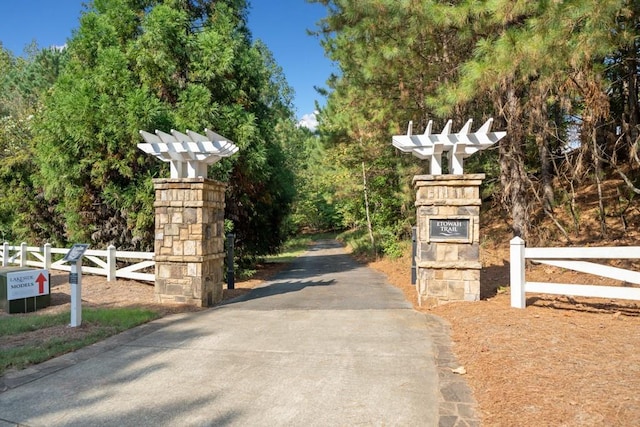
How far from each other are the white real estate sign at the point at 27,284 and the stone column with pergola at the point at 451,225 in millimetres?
7197

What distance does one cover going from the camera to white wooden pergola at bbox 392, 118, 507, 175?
6.80m

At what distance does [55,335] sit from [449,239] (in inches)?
243

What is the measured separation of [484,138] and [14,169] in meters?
16.8

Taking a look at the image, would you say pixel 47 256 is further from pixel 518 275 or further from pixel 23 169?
pixel 518 275

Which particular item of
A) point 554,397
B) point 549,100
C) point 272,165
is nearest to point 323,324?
point 554,397

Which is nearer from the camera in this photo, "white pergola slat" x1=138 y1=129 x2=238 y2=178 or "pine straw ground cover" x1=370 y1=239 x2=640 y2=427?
"pine straw ground cover" x1=370 y1=239 x2=640 y2=427

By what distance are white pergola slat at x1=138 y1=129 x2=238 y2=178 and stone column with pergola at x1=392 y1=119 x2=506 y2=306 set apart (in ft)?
10.6

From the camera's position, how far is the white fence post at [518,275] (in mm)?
6023

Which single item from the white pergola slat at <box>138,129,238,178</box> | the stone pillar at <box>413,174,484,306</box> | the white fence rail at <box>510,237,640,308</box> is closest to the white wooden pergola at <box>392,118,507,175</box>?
the stone pillar at <box>413,174,484,306</box>

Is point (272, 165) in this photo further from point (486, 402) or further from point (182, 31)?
point (486, 402)

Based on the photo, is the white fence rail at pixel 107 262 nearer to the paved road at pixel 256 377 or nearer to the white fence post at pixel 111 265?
the white fence post at pixel 111 265

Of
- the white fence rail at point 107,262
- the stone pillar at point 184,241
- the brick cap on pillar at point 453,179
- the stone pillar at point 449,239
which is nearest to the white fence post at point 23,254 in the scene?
the white fence rail at point 107,262

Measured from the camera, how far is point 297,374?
396 cm

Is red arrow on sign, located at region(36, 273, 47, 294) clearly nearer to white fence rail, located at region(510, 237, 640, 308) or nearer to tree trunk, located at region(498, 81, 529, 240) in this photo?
white fence rail, located at region(510, 237, 640, 308)
